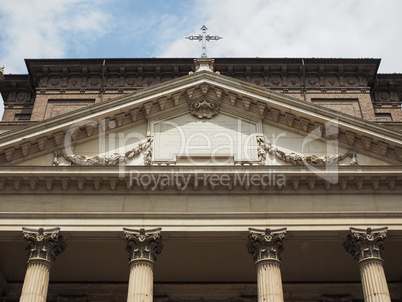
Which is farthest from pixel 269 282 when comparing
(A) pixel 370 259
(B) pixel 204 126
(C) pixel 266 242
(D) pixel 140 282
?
(B) pixel 204 126

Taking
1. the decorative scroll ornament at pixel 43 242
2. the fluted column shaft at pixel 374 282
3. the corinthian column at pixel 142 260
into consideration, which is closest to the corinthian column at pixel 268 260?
the fluted column shaft at pixel 374 282

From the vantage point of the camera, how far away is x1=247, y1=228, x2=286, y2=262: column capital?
19672mm

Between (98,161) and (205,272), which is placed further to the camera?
(205,272)

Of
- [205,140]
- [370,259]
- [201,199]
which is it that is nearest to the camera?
[370,259]

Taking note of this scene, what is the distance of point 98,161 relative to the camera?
21.5 meters

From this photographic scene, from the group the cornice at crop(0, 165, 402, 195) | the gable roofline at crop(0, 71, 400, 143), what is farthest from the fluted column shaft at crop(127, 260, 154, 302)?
the gable roofline at crop(0, 71, 400, 143)

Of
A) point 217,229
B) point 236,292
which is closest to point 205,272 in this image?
point 236,292

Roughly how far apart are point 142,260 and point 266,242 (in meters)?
4.47

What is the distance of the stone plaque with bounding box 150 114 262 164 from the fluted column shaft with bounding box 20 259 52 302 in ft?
18.9

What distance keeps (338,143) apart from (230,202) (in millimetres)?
5154

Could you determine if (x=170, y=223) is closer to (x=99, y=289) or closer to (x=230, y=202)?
(x=230, y=202)

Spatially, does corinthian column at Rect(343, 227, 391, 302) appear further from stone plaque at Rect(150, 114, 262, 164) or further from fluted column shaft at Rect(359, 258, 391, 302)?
stone plaque at Rect(150, 114, 262, 164)

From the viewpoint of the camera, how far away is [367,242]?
19766 mm

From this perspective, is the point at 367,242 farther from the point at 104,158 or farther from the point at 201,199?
the point at 104,158
